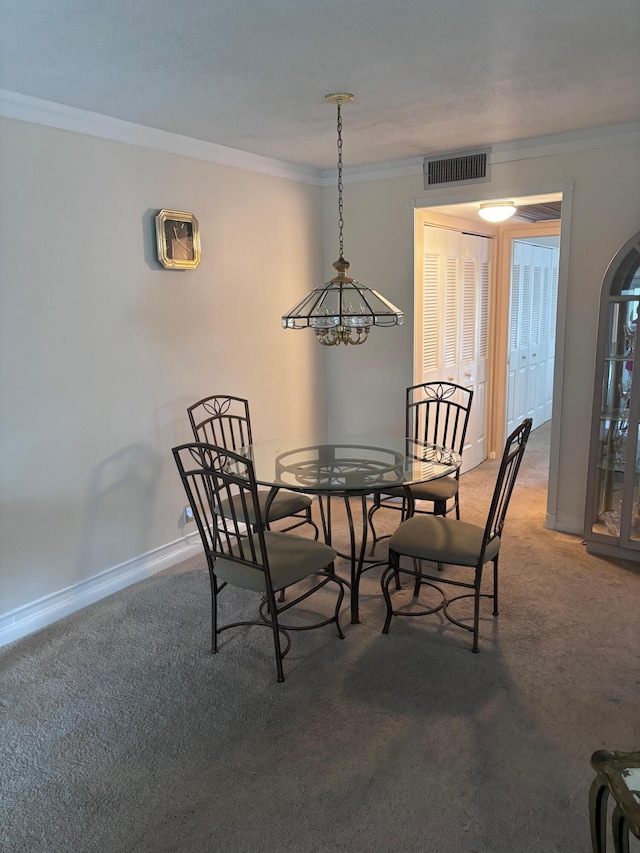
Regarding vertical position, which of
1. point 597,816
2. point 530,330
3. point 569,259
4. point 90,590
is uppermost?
point 569,259

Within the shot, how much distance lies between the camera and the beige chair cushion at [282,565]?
2.61 m

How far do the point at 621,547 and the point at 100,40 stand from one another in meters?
3.62

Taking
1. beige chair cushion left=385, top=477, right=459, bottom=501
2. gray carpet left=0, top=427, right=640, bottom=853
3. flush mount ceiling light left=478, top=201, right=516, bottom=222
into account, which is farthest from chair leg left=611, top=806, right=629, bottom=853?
flush mount ceiling light left=478, top=201, right=516, bottom=222

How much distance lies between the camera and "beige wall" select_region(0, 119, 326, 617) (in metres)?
2.90

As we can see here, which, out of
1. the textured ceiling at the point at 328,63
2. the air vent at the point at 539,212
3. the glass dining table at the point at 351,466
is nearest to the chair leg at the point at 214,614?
the glass dining table at the point at 351,466

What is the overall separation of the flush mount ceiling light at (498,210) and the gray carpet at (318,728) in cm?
243

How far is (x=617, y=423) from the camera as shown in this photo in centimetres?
368

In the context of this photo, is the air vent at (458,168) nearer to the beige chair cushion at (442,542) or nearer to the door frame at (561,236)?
the door frame at (561,236)

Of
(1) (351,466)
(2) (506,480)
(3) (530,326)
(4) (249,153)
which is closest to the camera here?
(2) (506,480)

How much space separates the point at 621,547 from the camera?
145 inches

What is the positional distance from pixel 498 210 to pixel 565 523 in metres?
2.14

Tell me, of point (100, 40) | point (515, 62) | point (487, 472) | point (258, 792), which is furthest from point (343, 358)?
point (258, 792)

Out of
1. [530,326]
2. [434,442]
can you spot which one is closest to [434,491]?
[434,442]

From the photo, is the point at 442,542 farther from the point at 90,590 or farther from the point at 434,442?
the point at 90,590
